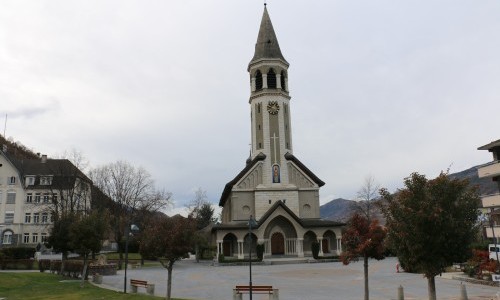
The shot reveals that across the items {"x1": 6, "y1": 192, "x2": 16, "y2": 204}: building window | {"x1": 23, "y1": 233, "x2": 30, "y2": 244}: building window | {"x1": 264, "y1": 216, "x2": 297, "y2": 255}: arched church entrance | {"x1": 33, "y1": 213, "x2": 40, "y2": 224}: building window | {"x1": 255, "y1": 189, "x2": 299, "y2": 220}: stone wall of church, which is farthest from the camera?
{"x1": 33, "y1": 213, "x2": 40, "y2": 224}: building window

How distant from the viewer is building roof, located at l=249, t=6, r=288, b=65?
57.7m

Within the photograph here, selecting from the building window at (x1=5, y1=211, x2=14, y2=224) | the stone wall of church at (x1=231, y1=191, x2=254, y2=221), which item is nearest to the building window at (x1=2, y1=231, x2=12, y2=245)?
the building window at (x1=5, y1=211, x2=14, y2=224)

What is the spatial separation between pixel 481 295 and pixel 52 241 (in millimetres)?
28536

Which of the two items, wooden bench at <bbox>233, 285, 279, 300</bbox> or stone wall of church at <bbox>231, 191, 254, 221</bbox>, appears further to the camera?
stone wall of church at <bbox>231, 191, 254, 221</bbox>

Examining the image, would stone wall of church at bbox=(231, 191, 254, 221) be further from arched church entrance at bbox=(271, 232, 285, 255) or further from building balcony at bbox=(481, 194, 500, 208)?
building balcony at bbox=(481, 194, 500, 208)

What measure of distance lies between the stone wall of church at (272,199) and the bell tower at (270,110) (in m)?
1.32

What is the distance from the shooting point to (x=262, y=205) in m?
52.2

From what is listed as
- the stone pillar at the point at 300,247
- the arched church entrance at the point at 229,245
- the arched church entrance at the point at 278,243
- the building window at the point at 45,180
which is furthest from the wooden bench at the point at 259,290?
the building window at the point at 45,180

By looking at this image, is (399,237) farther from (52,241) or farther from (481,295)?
(52,241)

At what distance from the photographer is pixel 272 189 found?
173 ft

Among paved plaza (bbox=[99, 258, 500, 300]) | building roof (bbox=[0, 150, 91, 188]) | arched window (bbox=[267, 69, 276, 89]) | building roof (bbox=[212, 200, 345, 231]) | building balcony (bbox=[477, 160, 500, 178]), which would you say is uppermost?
arched window (bbox=[267, 69, 276, 89])

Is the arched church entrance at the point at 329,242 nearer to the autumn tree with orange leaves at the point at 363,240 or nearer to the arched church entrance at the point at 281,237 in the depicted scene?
the arched church entrance at the point at 281,237

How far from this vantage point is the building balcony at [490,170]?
3616 centimetres

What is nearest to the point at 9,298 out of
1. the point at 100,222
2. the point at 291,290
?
the point at 100,222
